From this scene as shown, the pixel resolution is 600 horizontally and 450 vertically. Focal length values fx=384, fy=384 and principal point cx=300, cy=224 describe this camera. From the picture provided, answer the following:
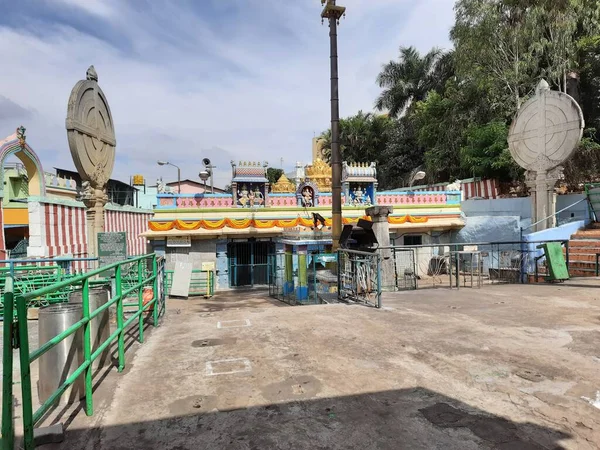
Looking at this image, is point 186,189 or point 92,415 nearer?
point 92,415

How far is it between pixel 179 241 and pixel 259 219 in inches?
151

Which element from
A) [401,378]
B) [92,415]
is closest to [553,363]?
[401,378]

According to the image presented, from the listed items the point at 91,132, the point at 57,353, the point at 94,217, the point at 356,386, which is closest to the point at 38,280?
the point at 94,217

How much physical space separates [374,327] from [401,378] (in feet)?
6.56

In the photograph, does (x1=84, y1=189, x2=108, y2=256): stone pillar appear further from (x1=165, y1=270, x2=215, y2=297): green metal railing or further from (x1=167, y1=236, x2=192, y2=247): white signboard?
(x1=167, y1=236, x2=192, y2=247): white signboard

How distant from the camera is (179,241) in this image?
17.7 m

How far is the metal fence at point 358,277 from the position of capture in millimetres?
8172

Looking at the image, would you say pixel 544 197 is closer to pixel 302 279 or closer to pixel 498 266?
pixel 498 266

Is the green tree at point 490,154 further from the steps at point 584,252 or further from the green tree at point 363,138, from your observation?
the green tree at point 363,138

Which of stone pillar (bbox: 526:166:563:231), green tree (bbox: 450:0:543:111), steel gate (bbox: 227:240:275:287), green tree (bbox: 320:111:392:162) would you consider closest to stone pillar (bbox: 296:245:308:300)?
steel gate (bbox: 227:240:275:287)

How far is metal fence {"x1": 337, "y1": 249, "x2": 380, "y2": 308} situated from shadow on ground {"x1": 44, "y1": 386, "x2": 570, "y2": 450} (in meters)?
4.33

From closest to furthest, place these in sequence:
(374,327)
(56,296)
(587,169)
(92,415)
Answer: (92,415) < (374,327) < (56,296) < (587,169)

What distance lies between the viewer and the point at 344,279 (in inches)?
351

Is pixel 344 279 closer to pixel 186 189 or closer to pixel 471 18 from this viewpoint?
pixel 471 18
